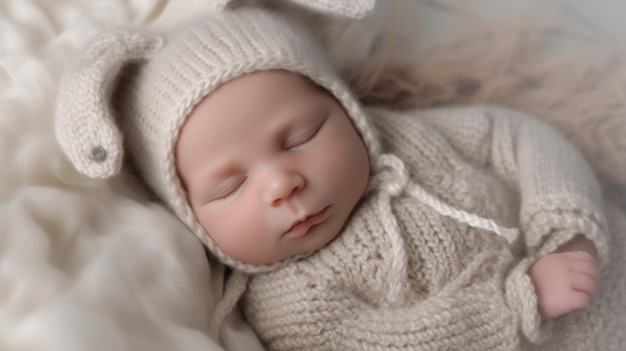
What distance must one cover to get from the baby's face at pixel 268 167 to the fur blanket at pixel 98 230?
0.08 m

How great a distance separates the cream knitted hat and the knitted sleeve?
0.23m

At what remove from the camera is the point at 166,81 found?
98cm

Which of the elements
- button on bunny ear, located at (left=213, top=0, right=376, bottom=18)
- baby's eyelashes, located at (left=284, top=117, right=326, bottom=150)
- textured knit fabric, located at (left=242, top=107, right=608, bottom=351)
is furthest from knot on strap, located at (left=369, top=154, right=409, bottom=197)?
button on bunny ear, located at (left=213, top=0, right=376, bottom=18)

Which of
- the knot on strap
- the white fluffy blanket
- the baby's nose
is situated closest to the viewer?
the white fluffy blanket

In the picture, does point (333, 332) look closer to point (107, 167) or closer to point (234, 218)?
point (234, 218)

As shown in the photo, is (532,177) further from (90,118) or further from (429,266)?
(90,118)

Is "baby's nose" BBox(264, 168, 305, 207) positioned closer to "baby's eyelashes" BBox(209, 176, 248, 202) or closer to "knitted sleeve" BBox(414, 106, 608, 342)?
"baby's eyelashes" BBox(209, 176, 248, 202)

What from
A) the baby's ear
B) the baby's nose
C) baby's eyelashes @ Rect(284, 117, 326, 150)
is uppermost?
the baby's ear

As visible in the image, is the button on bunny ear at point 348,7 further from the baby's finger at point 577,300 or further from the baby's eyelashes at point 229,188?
the baby's finger at point 577,300

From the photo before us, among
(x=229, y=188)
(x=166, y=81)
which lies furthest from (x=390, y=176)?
(x=166, y=81)

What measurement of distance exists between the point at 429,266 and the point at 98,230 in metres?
0.48

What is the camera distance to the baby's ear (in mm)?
915

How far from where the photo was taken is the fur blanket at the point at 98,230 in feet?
2.42

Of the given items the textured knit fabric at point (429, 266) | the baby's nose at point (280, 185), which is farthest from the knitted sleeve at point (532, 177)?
the baby's nose at point (280, 185)
